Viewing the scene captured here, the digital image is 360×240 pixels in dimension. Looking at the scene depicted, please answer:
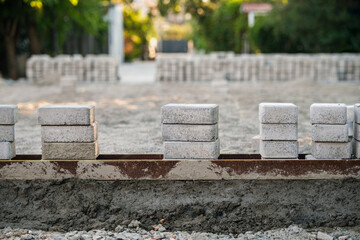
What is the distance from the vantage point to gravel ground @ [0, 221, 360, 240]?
5238 mm

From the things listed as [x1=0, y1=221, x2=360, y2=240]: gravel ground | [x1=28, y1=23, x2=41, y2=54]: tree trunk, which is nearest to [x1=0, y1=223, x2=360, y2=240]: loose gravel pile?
[x1=0, y1=221, x2=360, y2=240]: gravel ground

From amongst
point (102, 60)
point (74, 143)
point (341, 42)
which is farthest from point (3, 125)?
point (341, 42)

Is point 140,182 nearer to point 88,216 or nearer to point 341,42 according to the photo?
point 88,216

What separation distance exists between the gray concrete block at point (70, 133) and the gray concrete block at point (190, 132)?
2.49 feet

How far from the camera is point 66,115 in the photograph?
18.6 ft

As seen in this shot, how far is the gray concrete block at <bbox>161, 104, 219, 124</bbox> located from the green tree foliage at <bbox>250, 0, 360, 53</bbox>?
17211 millimetres

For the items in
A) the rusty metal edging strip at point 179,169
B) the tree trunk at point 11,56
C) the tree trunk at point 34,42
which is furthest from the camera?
the tree trunk at point 34,42

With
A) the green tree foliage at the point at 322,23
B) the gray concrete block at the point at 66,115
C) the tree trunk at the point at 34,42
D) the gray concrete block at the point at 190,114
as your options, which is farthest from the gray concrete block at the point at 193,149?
the tree trunk at the point at 34,42

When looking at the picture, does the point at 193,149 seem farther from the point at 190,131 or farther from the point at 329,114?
the point at 329,114

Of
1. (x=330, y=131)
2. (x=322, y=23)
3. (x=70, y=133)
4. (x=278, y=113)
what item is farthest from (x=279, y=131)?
(x=322, y=23)

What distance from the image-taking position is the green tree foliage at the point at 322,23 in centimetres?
2166

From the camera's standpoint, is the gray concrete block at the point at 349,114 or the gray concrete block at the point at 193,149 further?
the gray concrete block at the point at 349,114

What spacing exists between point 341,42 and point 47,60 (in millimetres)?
11532

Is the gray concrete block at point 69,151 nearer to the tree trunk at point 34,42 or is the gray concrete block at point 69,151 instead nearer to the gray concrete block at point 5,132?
the gray concrete block at point 5,132
